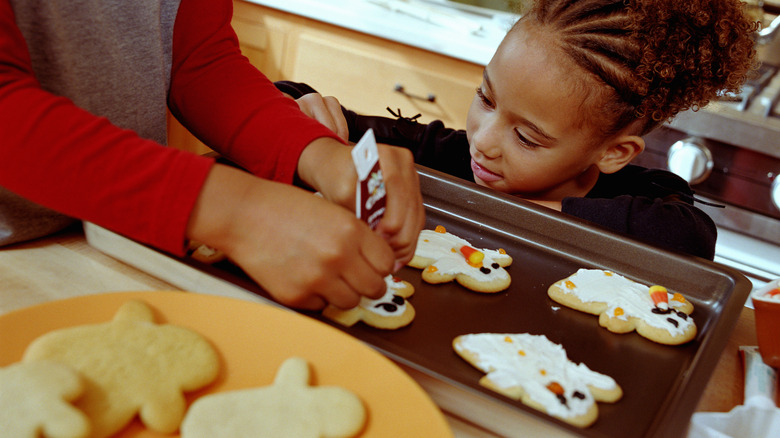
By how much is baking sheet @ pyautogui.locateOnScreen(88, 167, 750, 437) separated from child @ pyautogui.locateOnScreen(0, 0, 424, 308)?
0.07 metres

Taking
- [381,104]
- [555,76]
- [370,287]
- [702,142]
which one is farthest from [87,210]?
[381,104]

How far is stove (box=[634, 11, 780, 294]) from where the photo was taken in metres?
1.69

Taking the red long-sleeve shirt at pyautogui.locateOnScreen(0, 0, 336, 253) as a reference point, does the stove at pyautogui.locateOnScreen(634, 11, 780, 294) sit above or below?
below

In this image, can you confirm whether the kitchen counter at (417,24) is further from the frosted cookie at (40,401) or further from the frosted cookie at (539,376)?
the frosted cookie at (40,401)

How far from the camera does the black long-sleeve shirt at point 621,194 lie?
3.49ft

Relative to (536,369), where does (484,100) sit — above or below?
above

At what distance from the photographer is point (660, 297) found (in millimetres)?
863

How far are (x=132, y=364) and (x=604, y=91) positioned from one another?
3.05 feet

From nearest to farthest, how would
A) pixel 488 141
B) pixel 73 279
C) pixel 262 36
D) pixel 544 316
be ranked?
1. pixel 73 279
2. pixel 544 316
3. pixel 488 141
4. pixel 262 36

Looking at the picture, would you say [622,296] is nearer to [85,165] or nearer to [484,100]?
[484,100]

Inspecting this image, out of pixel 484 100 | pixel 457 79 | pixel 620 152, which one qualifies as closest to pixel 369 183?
pixel 484 100

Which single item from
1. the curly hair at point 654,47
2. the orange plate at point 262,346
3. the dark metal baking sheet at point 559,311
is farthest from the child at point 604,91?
the orange plate at point 262,346

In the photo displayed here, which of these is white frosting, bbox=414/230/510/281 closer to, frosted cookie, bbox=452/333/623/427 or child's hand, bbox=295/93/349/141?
frosted cookie, bbox=452/333/623/427

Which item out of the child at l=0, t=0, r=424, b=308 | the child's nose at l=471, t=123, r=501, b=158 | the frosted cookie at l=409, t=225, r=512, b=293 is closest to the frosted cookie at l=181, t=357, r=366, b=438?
the child at l=0, t=0, r=424, b=308
